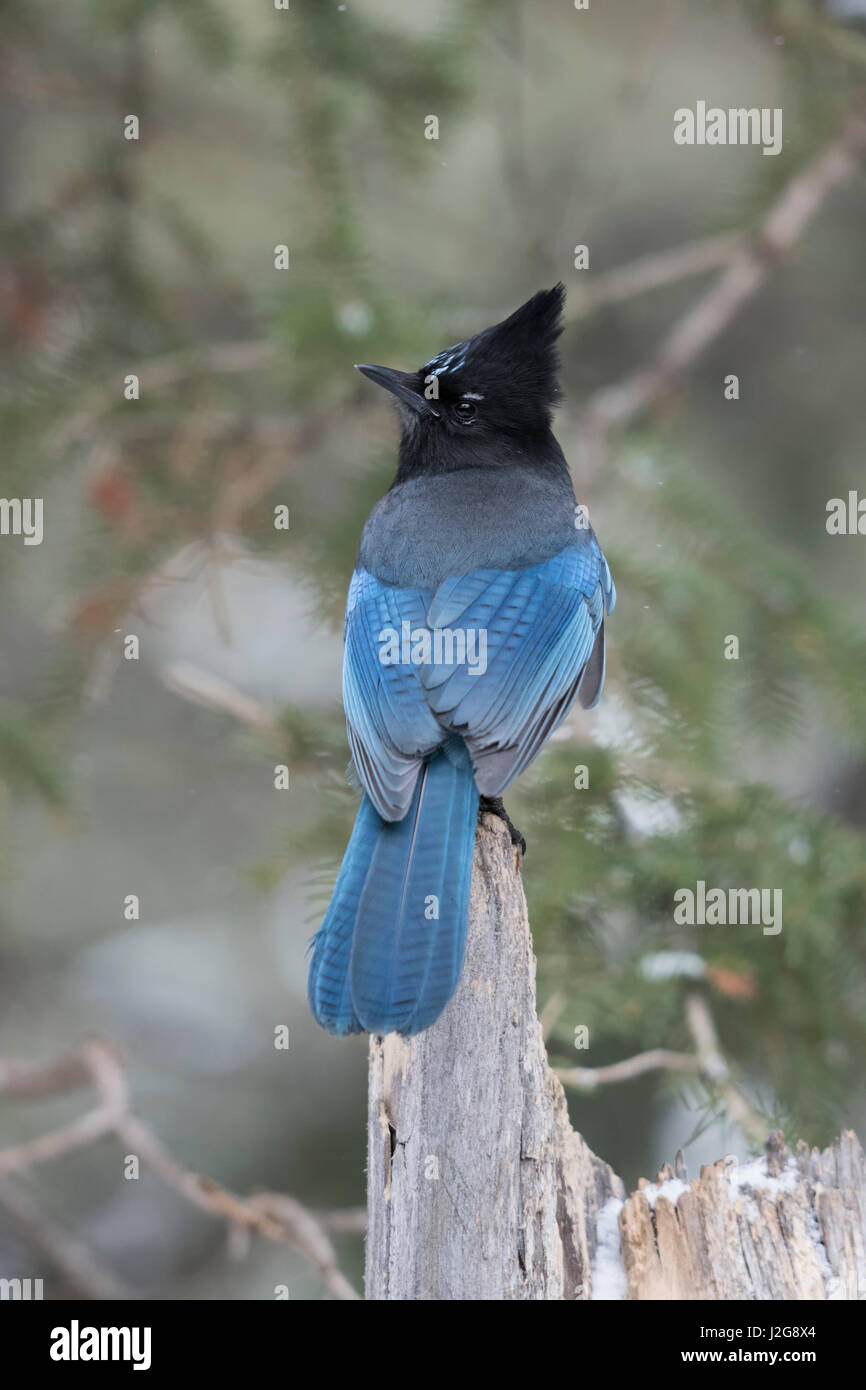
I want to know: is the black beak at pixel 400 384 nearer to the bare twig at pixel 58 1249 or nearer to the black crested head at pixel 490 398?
the black crested head at pixel 490 398

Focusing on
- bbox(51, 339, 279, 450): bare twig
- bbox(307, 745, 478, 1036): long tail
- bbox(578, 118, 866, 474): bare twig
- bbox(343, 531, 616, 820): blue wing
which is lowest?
bbox(307, 745, 478, 1036): long tail

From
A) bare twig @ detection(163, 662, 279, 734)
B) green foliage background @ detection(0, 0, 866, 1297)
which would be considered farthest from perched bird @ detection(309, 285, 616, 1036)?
bare twig @ detection(163, 662, 279, 734)

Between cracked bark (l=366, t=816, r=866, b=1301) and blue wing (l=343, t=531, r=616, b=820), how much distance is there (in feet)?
0.84

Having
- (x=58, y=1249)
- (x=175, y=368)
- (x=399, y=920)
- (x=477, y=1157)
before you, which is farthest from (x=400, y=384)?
(x=58, y=1249)

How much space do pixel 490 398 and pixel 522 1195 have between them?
1.44 m

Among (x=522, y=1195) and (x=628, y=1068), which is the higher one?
(x=628, y=1068)

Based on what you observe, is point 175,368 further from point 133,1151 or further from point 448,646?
point 133,1151

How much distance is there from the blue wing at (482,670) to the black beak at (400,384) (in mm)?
327

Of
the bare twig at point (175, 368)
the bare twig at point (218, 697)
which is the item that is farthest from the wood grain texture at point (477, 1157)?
the bare twig at point (175, 368)

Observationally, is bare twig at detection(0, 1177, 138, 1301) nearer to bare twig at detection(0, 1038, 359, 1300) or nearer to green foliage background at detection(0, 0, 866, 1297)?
bare twig at detection(0, 1038, 359, 1300)

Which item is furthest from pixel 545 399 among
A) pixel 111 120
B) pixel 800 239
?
pixel 111 120

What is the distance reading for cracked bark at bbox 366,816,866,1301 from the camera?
62.5 inches

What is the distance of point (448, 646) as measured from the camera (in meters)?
2.13

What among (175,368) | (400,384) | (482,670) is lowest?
(482,670)
